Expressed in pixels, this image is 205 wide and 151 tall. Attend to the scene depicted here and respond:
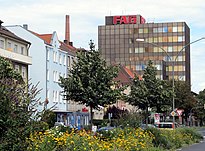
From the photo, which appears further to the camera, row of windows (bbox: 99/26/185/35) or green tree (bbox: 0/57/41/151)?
row of windows (bbox: 99/26/185/35)

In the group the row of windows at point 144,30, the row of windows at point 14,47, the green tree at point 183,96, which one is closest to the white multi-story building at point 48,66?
the row of windows at point 14,47

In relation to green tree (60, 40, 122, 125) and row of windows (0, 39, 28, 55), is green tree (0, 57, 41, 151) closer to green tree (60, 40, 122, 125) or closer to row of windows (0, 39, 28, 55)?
green tree (60, 40, 122, 125)

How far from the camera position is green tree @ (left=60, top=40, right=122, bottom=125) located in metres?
37.8

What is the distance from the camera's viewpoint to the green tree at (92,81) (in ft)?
124

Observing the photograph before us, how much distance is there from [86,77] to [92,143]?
900 inches

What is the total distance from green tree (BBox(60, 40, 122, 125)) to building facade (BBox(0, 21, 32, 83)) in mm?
17025

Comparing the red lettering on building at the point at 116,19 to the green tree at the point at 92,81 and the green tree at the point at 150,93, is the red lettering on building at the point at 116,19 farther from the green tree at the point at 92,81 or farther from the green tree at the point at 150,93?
the green tree at the point at 92,81

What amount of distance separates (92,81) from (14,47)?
83.6 ft

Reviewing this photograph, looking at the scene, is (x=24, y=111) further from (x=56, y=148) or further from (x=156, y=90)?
(x=156, y=90)

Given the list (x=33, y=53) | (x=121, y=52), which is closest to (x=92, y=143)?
(x=33, y=53)

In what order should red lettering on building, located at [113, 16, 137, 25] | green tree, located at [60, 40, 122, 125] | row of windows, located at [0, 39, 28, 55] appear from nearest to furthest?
1. green tree, located at [60, 40, 122, 125]
2. row of windows, located at [0, 39, 28, 55]
3. red lettering on building, located at [113, 16, 137, 25]

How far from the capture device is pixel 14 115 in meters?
12.4

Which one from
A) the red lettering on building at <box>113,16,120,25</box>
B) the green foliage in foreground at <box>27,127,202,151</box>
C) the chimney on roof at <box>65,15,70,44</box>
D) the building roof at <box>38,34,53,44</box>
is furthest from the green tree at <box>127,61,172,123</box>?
the red lettering on building at <box>113,16,120,25</box>

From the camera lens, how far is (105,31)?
138 m
